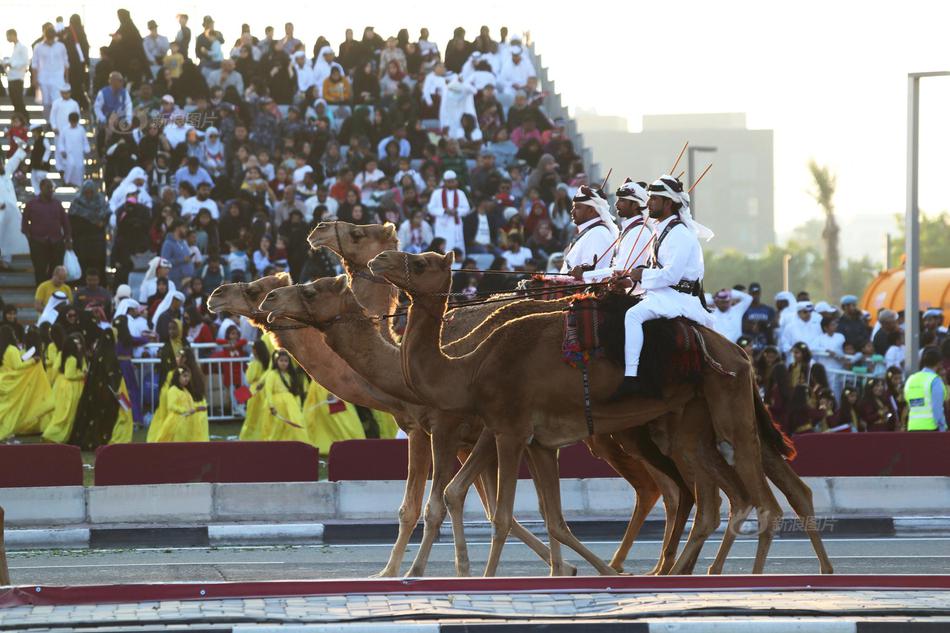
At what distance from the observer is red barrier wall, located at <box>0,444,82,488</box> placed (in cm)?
1677

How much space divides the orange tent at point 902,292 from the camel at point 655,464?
82.7ft

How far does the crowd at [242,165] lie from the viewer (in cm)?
2491

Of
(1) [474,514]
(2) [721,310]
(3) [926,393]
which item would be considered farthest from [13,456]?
(2) [721,310]

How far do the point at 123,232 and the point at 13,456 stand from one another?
10.1 metres

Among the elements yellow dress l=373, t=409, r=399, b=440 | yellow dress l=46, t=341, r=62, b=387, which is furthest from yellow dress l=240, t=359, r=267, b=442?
yellow dress l=46, t=341, r=62, b=387

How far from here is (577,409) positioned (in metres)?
11.8

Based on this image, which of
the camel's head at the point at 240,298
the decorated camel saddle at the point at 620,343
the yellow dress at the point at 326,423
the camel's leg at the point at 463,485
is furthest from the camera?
the yellow dress at the point at 326,423

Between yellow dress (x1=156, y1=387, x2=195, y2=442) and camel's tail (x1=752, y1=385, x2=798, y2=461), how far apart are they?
8972 millimetres

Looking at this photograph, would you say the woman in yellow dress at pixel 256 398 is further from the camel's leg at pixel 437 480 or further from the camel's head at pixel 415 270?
the camel's head at pixel 415 270

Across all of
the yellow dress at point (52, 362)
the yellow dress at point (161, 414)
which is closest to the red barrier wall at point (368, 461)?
the yellow dress at point (161, 414)

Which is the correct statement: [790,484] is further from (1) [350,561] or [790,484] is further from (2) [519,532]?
(1) [350,561]

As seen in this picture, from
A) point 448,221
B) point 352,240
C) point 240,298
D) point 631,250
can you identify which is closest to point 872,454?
point 631,250

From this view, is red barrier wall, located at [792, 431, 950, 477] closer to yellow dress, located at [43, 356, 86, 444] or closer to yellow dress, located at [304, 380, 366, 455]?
yellow dress, located at [304, 380, 366, 455]

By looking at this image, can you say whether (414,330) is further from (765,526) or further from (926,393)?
(926,393)
